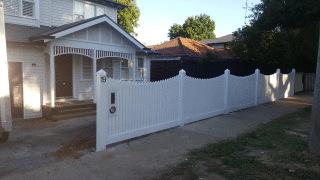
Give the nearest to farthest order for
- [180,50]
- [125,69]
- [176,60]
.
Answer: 1. [125,69]
2. [176,60]
3. [180,50]

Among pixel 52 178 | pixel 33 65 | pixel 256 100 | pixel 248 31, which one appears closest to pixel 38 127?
pixel 33 65

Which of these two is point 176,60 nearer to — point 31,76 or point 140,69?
point 140,69

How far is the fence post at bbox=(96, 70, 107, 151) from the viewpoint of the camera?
5.33 m

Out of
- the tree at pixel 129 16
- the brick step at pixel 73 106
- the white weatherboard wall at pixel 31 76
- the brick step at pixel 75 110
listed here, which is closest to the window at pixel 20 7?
the white weatherboard wall at pixel 31 76

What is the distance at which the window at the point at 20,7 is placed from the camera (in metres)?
10.2

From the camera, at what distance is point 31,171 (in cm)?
452

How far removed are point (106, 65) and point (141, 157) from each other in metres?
9.04

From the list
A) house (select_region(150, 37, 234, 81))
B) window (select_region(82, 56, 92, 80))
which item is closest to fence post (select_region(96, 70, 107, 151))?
window (select_region(82, 56, 92, 80))

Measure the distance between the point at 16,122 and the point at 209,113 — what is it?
726 cm

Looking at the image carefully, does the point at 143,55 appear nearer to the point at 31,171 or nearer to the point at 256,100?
the point at 256,100

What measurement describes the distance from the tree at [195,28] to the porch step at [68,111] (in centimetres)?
4831

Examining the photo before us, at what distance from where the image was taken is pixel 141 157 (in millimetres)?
5215

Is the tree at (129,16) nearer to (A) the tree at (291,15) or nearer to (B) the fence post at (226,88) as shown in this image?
(A) the tree at (291,15)

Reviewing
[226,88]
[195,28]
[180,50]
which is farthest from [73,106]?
[195,28]
